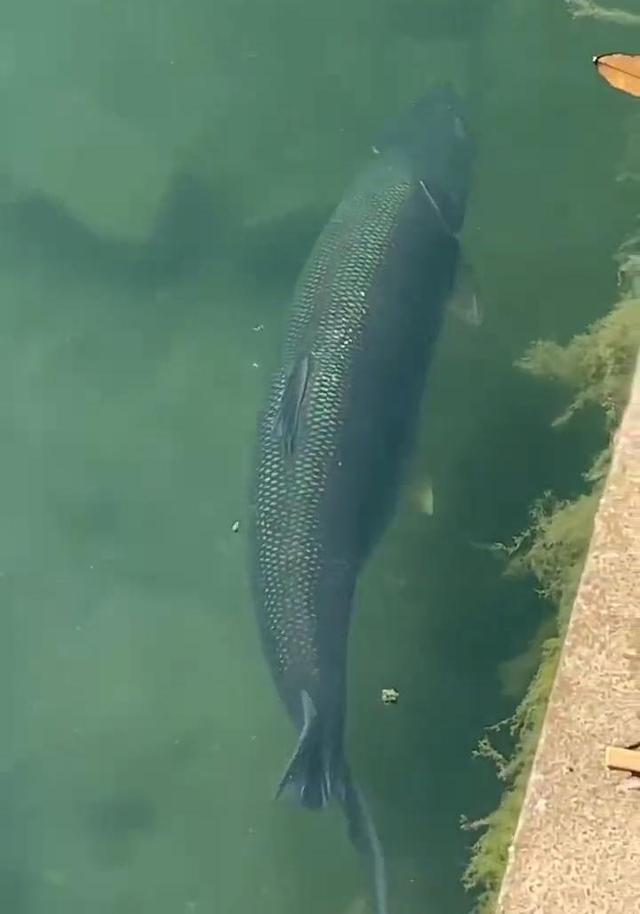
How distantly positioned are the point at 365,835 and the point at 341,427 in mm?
1101

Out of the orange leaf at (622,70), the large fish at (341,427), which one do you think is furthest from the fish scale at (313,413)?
the orange leaf at (622,70)

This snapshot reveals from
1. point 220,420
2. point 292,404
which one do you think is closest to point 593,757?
point 292,404

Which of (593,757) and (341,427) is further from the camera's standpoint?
(341,427)

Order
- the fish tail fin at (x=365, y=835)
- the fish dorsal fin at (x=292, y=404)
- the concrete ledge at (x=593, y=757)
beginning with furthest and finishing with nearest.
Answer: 1. the fish dorsal fin at (x=292, y=404)
2. the fish tail fin at (x=365, y=835)
3. the concrete ledge at (x=593, y=757)

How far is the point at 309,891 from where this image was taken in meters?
3.72

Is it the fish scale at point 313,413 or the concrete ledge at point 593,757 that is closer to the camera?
the concrete ledge at point 593,757

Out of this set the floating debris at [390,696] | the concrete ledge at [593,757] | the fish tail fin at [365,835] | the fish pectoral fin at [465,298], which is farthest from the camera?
the fish pectoral fin at [465,298]

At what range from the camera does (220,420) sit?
449cm

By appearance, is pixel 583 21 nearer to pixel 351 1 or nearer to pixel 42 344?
pixel 351 1

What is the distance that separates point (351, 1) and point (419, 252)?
1.73m

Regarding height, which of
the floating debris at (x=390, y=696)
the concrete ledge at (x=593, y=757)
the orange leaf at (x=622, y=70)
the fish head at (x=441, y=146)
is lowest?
the floating debris at (x=390, y=696)

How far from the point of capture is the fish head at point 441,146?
407 centimetres

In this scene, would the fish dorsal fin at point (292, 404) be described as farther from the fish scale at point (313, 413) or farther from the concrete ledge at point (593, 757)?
the concrete ledge at point (593, 757)

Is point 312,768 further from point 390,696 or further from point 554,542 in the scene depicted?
point 554,542
